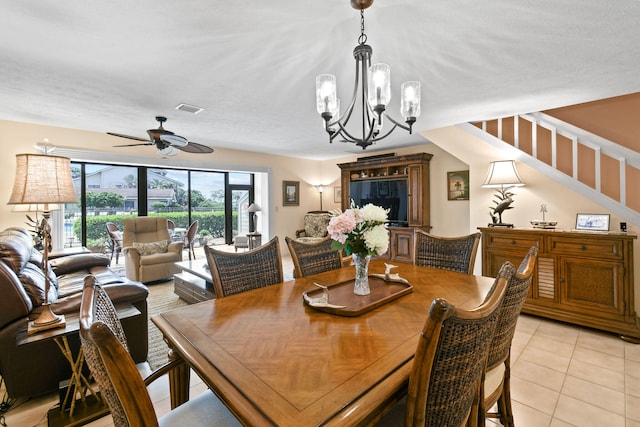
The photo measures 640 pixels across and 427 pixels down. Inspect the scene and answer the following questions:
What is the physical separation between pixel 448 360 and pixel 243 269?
1.34 metres

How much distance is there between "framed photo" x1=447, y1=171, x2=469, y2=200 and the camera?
5192 mm

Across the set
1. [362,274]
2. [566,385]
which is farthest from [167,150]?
[566,385]

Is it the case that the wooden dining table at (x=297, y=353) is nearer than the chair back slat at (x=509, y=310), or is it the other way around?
the wooden dining table at (x=297, y=353)

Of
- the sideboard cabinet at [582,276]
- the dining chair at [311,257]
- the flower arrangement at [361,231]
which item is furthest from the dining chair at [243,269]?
the sideboard cabinet at [582,276]

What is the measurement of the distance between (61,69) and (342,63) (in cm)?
228

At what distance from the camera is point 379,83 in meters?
1.69

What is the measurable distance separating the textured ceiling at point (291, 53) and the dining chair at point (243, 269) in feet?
4.61

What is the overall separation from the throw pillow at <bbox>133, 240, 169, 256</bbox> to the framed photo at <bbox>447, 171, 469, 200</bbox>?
5083mm

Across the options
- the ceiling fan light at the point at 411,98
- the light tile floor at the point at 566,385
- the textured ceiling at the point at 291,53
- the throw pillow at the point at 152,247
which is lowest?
the light tile floor at the point at 566,385

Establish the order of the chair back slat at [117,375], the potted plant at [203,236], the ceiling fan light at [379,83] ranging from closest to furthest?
the chair back slat at [117,375], the ceiling fan light at [379,83], the potted plant at [203,236]

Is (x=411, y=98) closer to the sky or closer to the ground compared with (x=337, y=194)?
closer to the sky

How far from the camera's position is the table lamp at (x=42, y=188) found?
1.77 m

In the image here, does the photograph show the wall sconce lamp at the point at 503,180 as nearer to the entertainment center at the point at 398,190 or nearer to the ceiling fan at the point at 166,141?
the entertainment center at the point at 398,190

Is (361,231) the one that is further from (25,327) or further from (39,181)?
(25,327)
